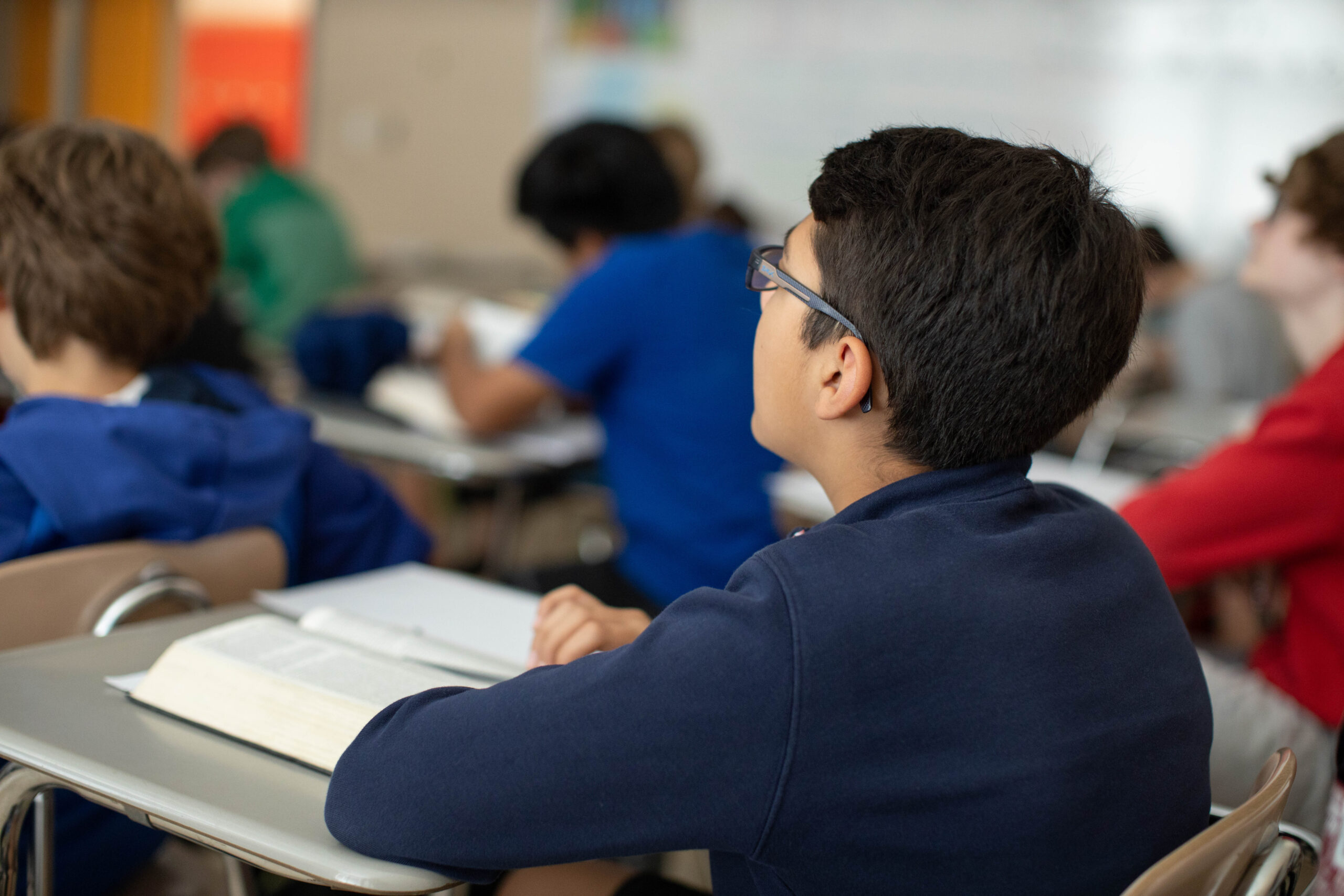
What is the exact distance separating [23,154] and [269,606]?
1.91 ft

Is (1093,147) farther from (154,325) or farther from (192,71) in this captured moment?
(192,71)

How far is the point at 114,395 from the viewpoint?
1.33m

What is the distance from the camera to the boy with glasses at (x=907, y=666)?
0.68 metres

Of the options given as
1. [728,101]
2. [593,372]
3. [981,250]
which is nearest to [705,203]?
[728,101]

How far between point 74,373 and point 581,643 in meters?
0.74

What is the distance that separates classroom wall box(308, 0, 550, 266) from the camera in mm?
6148

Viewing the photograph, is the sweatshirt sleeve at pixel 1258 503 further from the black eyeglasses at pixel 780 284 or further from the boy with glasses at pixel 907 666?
the black eyeglasses at pixel 780 284

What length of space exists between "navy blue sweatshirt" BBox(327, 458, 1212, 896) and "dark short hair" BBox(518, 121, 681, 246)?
171 centimetres

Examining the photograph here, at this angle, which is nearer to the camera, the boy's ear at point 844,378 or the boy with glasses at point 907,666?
the boy with glasses at point 907,666

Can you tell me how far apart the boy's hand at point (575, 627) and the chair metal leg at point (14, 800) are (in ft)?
1.26

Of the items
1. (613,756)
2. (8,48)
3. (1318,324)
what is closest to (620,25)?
(8,48)

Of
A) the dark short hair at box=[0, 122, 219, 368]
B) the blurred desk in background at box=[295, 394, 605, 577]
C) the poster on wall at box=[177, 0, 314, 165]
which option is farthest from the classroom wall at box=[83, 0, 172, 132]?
the dark short hair at box=[0, 122, 219, 368]

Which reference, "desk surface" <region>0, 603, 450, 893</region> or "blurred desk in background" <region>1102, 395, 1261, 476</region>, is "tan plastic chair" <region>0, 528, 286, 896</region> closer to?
"desk surface" <region>0, 603, 450, 893</region>

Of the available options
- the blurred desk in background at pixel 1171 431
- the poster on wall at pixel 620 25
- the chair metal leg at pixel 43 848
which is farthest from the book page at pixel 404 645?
the poster on wall at pixel 620 25
